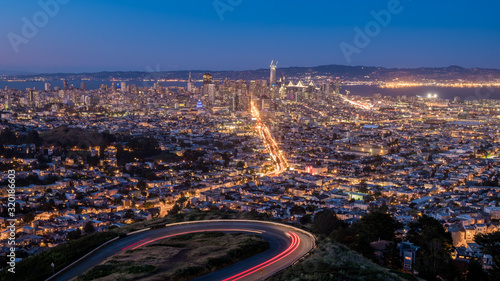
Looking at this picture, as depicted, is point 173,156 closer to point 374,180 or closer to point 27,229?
point 374,180

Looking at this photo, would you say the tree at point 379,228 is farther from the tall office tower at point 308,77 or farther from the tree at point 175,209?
the tall office tower at point 308,77

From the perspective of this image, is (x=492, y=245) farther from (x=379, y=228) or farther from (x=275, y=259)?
(x=275, y=259)

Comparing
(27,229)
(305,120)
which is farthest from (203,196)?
(305,120)

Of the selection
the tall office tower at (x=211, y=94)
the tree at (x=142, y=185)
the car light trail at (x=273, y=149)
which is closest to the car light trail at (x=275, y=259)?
the tree at (x=142, y=185)

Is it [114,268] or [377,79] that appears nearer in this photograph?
[114,268]

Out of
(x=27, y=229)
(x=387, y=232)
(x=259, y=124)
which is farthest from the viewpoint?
(x=259, y=124)

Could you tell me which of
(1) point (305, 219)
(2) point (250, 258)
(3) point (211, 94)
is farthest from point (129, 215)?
(3) point (211, 94)
